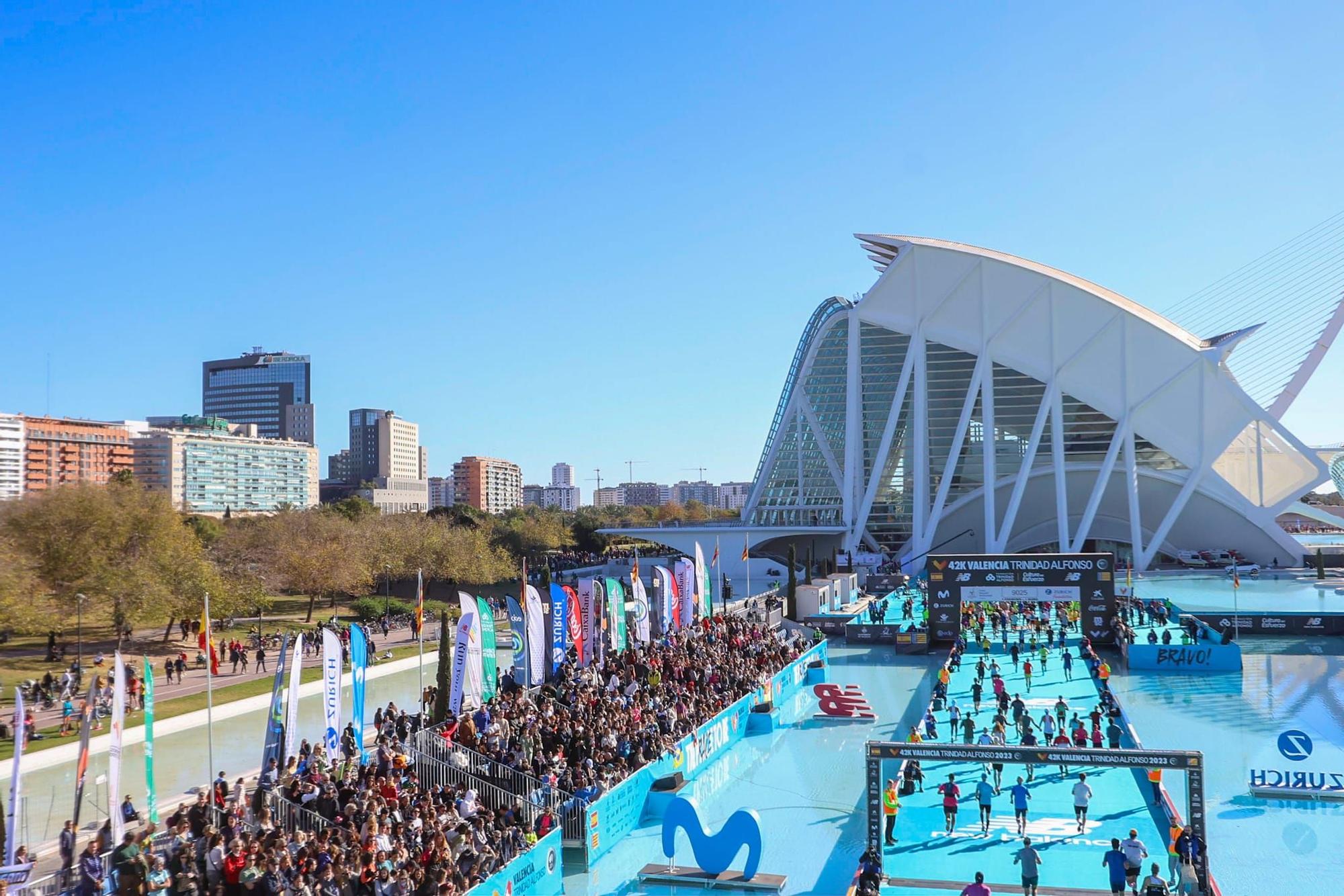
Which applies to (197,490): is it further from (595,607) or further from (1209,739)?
(1209,739)

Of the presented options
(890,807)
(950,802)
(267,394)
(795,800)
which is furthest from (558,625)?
(267,394)

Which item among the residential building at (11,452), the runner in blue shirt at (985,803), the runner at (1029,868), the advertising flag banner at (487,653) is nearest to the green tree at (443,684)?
the advertising flag banner at (487,653)

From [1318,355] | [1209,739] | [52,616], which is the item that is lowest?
[1209,739]

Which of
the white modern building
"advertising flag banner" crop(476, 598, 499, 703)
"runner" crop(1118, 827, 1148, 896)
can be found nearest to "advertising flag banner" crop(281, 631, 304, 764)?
"advertising flag banner" crop(476, 598, 499, 703)

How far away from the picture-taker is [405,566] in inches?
1973

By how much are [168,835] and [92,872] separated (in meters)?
1.15

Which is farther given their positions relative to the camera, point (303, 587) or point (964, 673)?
point (303, 587)

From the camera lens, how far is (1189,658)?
1117 inches

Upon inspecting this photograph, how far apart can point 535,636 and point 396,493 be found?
169794 mm

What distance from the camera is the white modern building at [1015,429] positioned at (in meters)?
50.9

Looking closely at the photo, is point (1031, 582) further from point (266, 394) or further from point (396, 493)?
point (266, 394)

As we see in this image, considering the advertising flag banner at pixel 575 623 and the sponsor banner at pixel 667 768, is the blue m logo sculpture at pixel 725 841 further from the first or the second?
the advertising flag banner at pixel 575 623

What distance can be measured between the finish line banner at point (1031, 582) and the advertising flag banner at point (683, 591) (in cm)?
795

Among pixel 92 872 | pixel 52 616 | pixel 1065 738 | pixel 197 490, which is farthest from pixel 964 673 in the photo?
pixel 197 490
